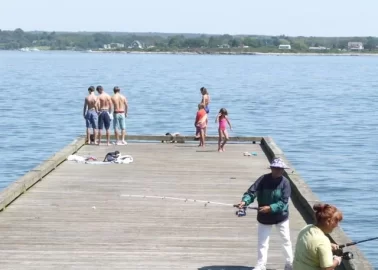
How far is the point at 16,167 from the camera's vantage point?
32.2m

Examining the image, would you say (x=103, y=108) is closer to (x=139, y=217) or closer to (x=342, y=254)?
Result: (x=139, y=217)

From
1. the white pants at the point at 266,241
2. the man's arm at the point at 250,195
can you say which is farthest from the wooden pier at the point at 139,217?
the man's arm at the point at 250,195

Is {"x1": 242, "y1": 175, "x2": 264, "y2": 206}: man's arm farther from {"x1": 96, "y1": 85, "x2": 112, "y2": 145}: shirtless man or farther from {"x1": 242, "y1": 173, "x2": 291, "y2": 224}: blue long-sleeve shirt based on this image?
{"x1": 96, "y1": 85, "x2": 112, "y2": 145}: shirtless man

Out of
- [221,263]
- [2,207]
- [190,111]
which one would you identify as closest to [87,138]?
[2,207]

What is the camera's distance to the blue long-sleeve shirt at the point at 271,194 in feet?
36.1

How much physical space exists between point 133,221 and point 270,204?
369 centimetres

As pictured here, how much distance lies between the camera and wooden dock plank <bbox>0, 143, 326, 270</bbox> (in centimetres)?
1191

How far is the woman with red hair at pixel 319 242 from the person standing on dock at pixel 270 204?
2.08m

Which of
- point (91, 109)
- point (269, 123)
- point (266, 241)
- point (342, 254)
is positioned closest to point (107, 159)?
point (91, 109)

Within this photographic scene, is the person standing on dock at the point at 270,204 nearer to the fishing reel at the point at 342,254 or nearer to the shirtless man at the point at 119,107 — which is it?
the fishing reel at the point at 342,254

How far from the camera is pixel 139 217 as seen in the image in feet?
47.8

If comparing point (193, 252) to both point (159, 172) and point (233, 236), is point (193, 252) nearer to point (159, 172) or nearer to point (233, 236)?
point (233, 236)

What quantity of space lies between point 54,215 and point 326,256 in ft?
22.2

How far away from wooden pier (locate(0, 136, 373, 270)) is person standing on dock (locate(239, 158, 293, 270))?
1.55 ft
